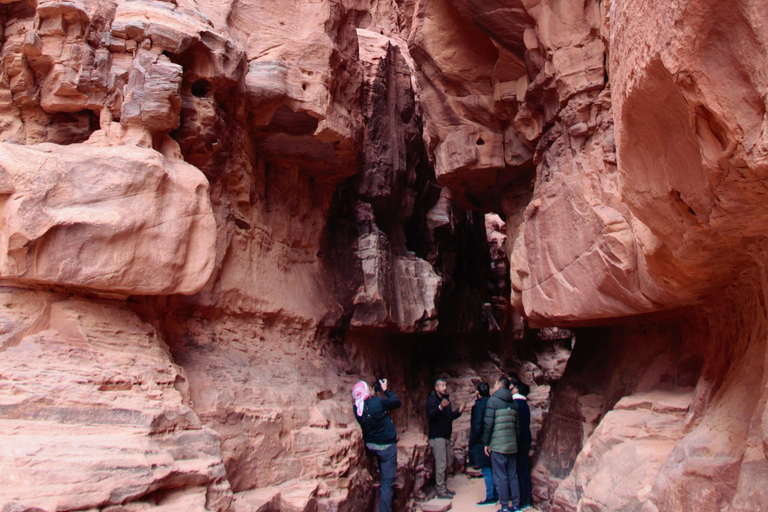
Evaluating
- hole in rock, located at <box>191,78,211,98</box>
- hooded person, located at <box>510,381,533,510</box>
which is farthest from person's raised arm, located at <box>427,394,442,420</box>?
hole in rock, located at <box>191,78,211,98</box>

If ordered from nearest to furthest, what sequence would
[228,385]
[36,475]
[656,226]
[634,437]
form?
[656,226]
[36,475]
[634,437]
[228,385]

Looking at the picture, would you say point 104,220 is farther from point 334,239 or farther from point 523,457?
point 523,457

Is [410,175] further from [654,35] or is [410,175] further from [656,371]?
[654,35]

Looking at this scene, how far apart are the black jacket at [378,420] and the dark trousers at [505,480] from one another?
4.23 feet

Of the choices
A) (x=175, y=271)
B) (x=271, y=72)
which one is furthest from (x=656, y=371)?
(x=271, y=72)

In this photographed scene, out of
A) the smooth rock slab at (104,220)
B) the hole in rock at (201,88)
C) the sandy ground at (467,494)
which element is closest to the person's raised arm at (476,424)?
the sandy ground at (467,494)

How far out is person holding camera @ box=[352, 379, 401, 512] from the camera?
22.6 feet

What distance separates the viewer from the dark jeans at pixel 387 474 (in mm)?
6816

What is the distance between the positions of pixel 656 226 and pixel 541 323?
15.0 feet

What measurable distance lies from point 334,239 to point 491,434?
3759 millimetres

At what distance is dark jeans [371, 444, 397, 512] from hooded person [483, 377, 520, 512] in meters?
1.20

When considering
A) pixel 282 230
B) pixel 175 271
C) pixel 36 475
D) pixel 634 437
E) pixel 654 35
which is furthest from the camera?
pixel 282 230

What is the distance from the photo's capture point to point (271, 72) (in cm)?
690

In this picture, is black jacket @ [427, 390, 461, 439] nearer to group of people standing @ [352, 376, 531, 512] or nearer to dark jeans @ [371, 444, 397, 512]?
group of people standing @ [352, 376, 531, 512]
